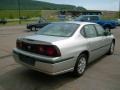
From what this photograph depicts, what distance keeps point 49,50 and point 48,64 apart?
0.33m

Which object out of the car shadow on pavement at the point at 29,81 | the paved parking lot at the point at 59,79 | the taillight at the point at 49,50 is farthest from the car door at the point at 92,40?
the taillight at the point at 49,50

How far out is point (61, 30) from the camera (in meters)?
5.64

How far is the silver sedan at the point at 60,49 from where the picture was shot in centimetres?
452

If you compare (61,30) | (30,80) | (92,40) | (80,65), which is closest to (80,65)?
(80,65)

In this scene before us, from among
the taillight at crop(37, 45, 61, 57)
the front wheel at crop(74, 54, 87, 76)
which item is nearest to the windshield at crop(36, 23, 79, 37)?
the front wheel at crop(74, 54, 87, 76)

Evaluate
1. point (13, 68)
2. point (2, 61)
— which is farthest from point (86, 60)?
point (2, 61)

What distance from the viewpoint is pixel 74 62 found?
4.97 m

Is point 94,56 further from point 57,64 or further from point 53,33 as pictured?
point 57,64

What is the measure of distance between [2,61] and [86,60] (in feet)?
10.1

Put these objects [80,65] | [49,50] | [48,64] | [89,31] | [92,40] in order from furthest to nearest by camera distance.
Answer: [89,31] → [92,40] → [80,65] → [49,50] → [48,64]

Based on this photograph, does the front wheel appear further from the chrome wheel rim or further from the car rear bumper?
the car rear bumper

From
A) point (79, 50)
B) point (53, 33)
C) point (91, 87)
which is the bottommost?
point (91, 87)

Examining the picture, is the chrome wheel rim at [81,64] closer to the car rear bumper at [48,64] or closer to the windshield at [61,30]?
the car rear bumper at [48,64]

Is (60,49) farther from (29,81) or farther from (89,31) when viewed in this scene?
(89,31)
